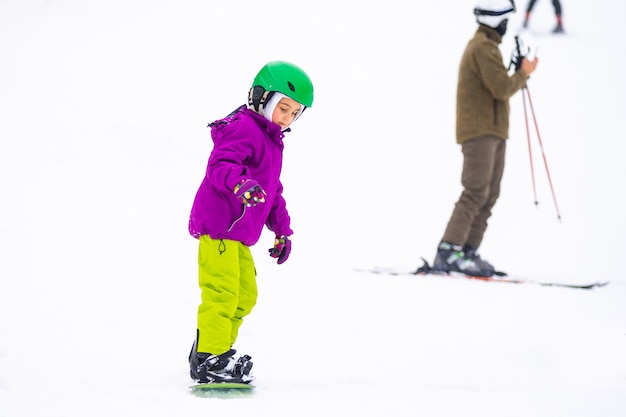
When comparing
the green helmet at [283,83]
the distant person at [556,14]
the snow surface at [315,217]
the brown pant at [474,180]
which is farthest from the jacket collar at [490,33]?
the distant person at [556,14]

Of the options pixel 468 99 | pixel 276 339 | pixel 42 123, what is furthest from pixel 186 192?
pixel 276 339

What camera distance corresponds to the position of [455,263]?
6.21 m

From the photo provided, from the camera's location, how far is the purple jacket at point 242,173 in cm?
322

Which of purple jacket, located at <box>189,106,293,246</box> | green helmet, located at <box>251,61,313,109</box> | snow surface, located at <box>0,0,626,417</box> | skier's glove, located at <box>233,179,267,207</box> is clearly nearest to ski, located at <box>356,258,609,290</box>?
snow surface, located at <box>0,0,626,417</box>

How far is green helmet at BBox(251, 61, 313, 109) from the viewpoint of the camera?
3303mm

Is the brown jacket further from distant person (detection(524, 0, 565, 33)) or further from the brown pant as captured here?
distant person (detection(524, 0, 565, 33))

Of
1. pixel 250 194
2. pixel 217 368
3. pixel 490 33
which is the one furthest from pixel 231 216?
pixel 490 33

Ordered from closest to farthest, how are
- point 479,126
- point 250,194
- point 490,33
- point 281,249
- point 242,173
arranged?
point 250,194 < point 242,173 < point 281,249 < point 479,126 < point 490,33

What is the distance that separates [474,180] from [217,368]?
353cm

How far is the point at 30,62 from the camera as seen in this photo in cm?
1098

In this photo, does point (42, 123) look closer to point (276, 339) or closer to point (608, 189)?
point (276, 339)

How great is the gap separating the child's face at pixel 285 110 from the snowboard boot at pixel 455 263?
10.4 ft

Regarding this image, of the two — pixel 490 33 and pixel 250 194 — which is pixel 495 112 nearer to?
pixel 490 33

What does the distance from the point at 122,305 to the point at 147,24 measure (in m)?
11.7
